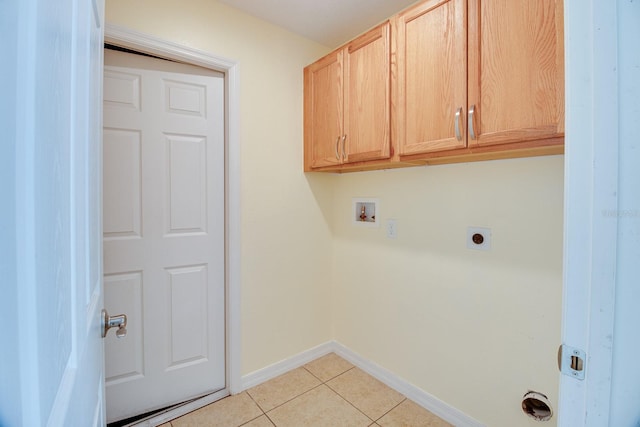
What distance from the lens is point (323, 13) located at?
183 cm

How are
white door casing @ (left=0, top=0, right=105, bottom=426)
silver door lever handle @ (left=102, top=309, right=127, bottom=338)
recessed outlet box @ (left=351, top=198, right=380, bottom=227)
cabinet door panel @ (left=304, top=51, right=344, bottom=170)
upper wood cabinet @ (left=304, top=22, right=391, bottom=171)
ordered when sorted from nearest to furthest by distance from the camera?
white door casing @ (left=0, top=0, right=105, bottom=426), silver door lever handle @ (left=102, top=309, right=127, bottom=338), upper wood cabinet @ (left=304, top=22, right=391, bottom=171), cabinet door panel @ (left=304, top=51, right=344, bottom=170), recessed outlet box @ (left=351, top=198, right=380, bottom=227)

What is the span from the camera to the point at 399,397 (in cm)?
180

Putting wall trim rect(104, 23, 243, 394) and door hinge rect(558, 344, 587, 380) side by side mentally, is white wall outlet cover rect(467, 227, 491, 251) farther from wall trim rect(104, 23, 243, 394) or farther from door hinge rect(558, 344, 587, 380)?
wall trim rect(104, 23, 243, 394)

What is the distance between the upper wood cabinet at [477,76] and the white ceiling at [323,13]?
0.39 meters

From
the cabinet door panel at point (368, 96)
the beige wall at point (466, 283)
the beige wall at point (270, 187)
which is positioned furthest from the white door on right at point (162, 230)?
the beige wall at point (466, 283)

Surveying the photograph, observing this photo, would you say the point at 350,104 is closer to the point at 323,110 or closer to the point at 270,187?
the point at 323,110

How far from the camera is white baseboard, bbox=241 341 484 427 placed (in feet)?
5.24

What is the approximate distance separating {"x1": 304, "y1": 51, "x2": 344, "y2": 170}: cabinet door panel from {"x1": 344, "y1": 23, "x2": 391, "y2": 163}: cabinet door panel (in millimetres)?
82

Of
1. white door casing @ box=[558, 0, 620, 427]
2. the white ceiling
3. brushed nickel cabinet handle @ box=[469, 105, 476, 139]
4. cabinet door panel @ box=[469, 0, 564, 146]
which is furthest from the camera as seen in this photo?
the white ceiling

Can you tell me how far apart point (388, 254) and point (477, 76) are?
1191mm

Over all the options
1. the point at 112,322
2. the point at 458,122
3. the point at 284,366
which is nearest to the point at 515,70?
the point at 458,122

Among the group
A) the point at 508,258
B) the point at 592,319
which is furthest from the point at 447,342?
the point at 592,319

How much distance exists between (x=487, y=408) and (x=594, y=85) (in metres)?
1.66

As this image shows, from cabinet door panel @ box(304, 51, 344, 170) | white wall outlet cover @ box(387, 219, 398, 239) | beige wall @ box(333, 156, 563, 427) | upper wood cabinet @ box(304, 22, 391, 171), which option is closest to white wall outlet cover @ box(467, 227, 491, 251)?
beige wall @ box(333, 156, 563, 427)
